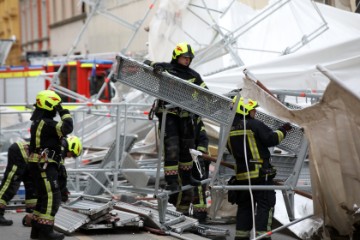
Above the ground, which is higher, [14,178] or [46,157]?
[46,157]

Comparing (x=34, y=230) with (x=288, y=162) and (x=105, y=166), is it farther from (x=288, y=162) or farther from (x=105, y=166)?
(x=105, y=166)

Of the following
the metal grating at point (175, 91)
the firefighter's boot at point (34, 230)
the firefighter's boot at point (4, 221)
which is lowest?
the firefighter's boot at point (4, 221)

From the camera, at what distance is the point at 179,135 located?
937 cm

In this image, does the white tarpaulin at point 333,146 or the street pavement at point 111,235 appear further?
the street pavement at point 111,235

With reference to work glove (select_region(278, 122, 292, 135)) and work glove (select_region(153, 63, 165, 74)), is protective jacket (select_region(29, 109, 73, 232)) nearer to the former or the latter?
work glove (select_region(153, 63, 165, 74))

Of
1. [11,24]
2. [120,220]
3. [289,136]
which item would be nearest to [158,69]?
[289,136]

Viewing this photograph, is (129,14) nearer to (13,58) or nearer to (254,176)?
(254,176)

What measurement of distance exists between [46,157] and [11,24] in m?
43.4

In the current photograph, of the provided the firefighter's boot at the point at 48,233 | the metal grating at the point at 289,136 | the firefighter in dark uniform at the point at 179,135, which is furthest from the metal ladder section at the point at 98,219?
the metal grating at the point at 289,136

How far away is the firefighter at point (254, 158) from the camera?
8.04m

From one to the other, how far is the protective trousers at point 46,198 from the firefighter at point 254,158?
1845mm

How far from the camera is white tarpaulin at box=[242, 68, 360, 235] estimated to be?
673 cm

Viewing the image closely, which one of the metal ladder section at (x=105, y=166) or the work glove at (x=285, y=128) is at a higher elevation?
the work glove at (x=285, y=128)

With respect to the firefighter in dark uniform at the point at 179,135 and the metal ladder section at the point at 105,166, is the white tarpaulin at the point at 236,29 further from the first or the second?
the firefighter in dark uniform at the point at 179,135
